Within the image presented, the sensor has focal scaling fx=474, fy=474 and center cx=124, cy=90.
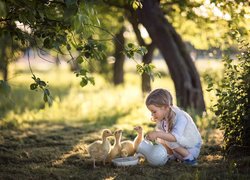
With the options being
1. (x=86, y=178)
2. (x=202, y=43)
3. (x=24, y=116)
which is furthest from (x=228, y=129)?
(x=24, y=116)

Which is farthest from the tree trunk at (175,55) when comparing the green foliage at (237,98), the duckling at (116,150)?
the duckling at (116,150)

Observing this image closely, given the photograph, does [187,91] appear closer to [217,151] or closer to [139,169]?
[217,151]

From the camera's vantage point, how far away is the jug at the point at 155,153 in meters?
5.84

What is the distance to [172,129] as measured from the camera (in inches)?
233

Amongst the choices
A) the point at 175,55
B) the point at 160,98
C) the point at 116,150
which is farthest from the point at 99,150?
the point at 175,55

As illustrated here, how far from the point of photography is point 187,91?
1077 centimetres

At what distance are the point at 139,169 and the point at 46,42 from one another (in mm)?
1854

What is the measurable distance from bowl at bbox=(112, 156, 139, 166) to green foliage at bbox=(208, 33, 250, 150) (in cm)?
138

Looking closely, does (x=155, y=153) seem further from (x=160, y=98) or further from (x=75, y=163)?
(x=75, y=163)

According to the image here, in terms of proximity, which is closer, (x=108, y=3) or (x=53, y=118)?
(x=108, y=3)

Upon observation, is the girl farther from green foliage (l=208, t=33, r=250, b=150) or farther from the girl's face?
green foliage (l=208, t=33, r=250, b=150)

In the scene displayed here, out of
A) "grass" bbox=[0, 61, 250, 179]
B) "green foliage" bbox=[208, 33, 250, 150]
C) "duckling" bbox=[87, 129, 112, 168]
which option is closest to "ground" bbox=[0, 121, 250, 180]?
"grass" bbox=[0, 61, 250, 179]

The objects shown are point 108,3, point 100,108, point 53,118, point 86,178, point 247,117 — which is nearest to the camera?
point 86,178

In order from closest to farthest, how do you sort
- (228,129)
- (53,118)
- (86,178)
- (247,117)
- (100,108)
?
1. (86,178)
2. (247,117)
3. (228,129)
4. (53,118)
5. (100,108)
